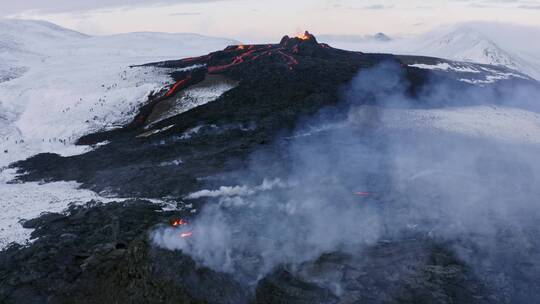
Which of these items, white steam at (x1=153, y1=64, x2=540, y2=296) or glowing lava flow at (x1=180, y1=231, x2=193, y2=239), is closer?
glowing lava flow at (x1=180, y1=231, x2=193, y2=239)

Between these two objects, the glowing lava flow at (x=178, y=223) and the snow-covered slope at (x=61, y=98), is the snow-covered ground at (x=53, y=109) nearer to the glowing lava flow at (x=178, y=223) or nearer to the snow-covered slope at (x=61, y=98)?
the snow-covered slope at (x=61, y=98)

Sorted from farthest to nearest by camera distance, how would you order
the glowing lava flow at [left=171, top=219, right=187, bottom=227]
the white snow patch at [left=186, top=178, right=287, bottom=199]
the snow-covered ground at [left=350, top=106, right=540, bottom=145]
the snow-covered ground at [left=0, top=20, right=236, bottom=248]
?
the snow-covered ground at [left=350, top=106, right=540, bottom=145] < the snow-covered ground at [left=0, top=20, right=236, bottom=248] < the white snow patch at [left=186, top=178, right=287, bottom=199] < the glowing lava flow at [left=171, top=219, right=187, bottom=227]

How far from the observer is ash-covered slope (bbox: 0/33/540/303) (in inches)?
547

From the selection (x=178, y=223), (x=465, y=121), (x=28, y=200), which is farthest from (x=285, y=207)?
(x=465, y=121)

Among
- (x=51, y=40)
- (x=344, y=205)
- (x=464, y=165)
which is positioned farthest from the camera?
(x=51, y=40)

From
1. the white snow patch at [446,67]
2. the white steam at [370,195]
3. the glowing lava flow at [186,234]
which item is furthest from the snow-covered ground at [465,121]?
the white snow patch at [446,67]

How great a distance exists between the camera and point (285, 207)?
19.5 metres

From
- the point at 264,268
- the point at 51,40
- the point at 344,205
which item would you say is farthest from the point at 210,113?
the point at 51,40

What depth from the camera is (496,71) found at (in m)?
66.6

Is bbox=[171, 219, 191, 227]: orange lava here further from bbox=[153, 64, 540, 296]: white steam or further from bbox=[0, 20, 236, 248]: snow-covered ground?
bbox=[0, 20, 236, 248]: snow-covered ground

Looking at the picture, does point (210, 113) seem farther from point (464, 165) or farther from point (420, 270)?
point (420, 270)

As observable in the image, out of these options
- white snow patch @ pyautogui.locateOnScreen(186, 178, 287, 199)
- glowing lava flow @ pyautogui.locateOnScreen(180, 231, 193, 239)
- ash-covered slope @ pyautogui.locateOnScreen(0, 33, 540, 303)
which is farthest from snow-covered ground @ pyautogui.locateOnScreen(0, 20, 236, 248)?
glowing lava flow @ pyautogui.locateOnScreen(180, 231, 193, 239)

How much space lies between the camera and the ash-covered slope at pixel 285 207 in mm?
13891

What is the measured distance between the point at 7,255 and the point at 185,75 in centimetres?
3146
